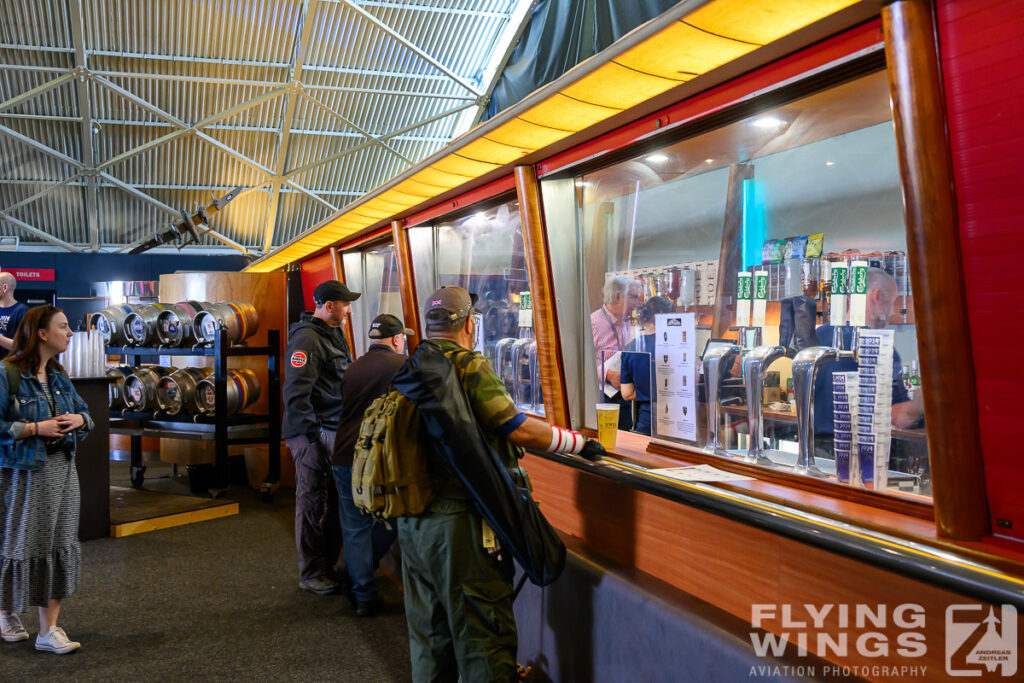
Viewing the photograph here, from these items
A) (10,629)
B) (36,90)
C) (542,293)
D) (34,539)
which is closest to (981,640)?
(542,293)

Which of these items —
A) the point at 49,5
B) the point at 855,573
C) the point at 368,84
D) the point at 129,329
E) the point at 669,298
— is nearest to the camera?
the point at 855,573

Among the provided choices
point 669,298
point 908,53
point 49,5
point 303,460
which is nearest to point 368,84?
point 49,5

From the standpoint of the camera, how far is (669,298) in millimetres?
2822

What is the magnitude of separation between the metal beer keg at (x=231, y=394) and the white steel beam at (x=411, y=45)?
756 centimetres

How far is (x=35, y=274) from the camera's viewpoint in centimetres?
1552

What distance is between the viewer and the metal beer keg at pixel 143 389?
6770 millimetres

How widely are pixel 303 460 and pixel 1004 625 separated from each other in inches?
144

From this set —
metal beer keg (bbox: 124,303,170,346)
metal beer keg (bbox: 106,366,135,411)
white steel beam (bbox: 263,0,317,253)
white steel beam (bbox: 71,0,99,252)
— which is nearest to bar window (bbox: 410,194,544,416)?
metal beer keg (bbox: 124,303,170,346)

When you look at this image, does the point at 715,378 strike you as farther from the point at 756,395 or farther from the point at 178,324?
the point at 178,324

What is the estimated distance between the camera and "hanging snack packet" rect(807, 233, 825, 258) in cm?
225

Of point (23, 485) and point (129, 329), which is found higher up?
point (129, 329)

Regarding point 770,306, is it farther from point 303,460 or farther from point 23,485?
point 23,485

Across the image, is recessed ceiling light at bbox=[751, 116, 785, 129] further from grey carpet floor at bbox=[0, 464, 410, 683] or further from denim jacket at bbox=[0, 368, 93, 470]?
denim jacket at bbox=[0, 368, 93, 470]

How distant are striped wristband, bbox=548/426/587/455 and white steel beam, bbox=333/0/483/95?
1109 centimetres
